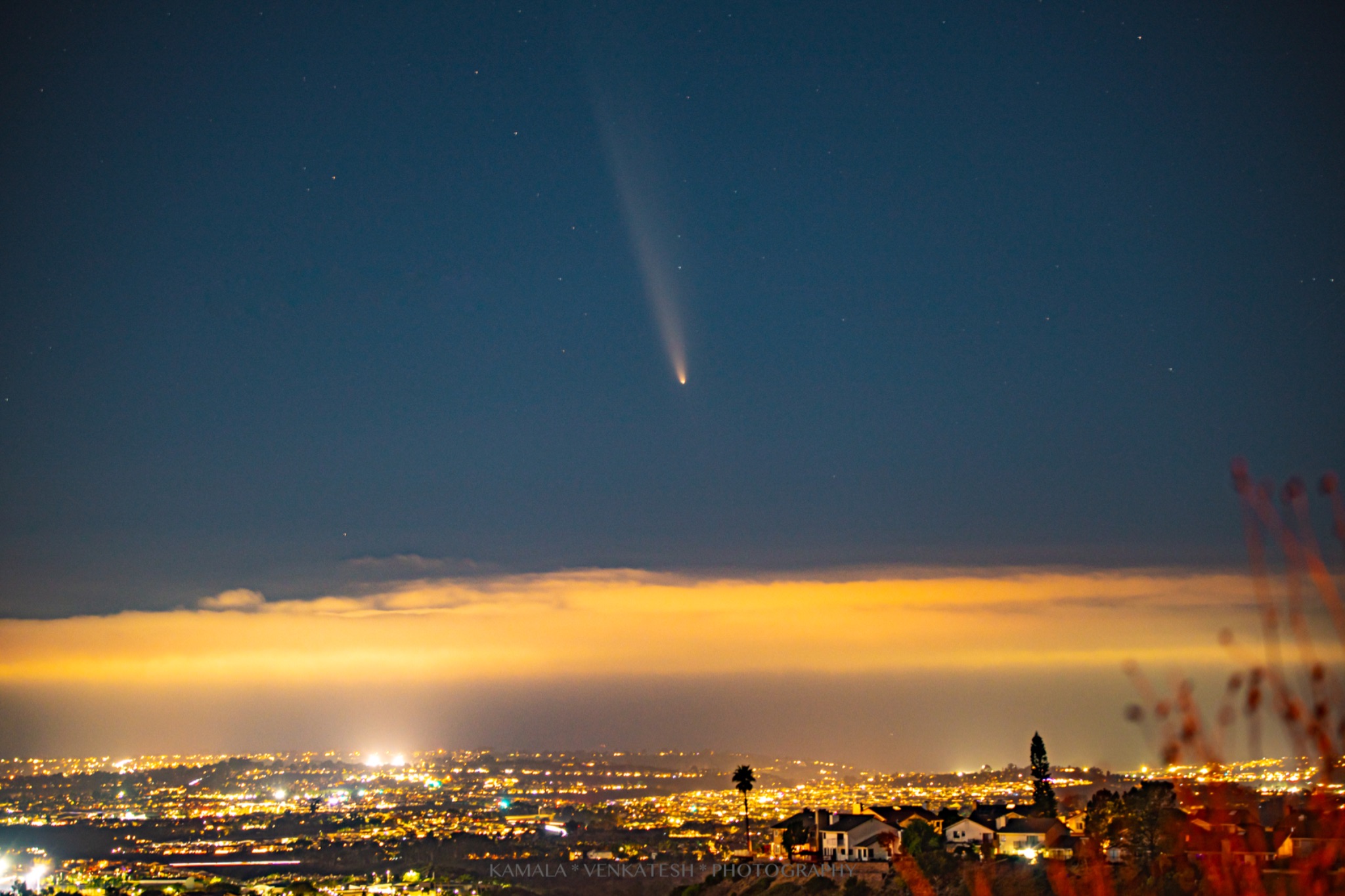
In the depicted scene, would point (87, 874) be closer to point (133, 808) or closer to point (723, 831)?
point (723, 831)

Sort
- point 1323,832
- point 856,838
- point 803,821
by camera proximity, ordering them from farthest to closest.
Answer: point 803,821, point 856,838, point 1323,832

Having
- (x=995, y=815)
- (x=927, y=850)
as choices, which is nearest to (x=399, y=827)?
(x=995, y=815)

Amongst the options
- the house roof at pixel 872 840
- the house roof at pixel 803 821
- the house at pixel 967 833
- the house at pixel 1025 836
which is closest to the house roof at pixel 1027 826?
the house at pixel 1025 836

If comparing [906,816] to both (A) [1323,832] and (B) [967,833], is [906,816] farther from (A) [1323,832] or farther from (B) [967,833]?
(A) [1323,832]

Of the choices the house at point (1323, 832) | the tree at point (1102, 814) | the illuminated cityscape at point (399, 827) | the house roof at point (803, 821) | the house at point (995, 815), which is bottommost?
the illuminated cityscape at point (399, 827)

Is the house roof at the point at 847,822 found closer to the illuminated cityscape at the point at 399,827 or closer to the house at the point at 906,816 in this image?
the house at the point at 906,816

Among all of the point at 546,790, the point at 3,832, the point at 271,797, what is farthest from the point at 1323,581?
the point at 546,790

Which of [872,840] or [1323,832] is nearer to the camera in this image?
[1323,832]

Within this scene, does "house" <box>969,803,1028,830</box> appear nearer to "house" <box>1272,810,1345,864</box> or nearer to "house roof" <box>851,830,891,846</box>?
"house roof" <box>851,830,891,846</box>
